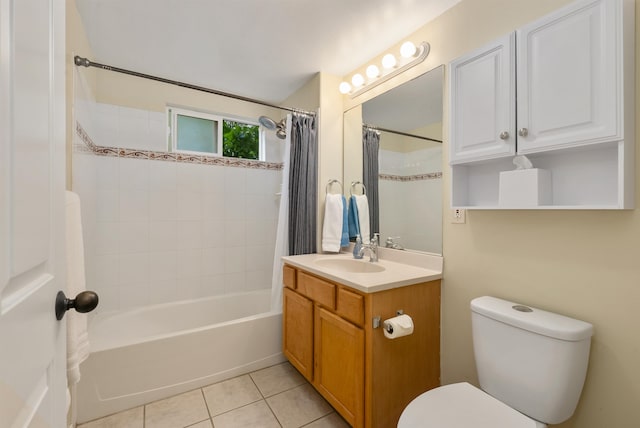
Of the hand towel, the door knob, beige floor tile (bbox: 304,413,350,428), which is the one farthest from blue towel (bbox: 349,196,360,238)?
the door knob

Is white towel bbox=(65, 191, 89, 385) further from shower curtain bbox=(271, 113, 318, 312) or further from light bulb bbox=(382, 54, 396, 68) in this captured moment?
light bulb bbox=(382, 54, 396, 68)

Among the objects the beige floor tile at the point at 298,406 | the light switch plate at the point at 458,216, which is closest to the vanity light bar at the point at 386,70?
the light switch plate at the point at 458,216

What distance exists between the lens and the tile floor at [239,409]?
5.20ft

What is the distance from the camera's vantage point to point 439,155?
1.69m

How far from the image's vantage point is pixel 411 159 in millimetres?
1874

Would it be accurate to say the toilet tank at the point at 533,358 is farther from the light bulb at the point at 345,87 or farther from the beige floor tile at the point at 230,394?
the light bulb at the point at 345,87

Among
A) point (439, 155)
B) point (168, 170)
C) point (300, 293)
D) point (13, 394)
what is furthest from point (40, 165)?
point (168, 170)

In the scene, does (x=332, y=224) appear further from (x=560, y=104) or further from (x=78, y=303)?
(x=78, y=303)

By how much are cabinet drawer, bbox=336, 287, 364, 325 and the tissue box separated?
0.79m

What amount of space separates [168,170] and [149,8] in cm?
124

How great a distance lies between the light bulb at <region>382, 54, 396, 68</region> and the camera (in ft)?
6.18

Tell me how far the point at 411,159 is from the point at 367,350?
120 cm

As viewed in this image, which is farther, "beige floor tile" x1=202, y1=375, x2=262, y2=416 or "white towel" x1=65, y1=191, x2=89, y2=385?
"beige floor tile" x1=202, y1=375, x2=262, y2=416

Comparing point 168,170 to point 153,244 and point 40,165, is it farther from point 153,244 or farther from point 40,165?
point 40,165
